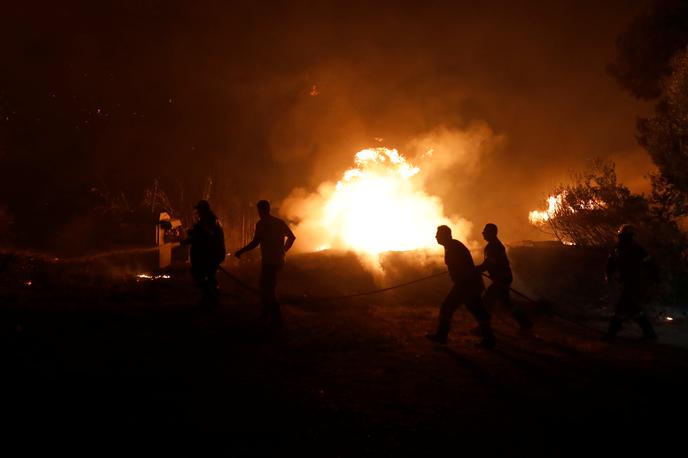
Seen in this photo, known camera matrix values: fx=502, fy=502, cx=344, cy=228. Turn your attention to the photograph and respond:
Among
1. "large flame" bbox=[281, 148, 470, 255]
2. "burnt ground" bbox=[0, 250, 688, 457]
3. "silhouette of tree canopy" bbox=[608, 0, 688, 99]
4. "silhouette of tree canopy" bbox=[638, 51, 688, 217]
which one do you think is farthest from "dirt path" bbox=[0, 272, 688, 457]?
"silhouette of tree canopy" bbox=[608, 0, 688, 99]

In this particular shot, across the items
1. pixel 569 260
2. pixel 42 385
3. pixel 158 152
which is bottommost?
pixel 42 385

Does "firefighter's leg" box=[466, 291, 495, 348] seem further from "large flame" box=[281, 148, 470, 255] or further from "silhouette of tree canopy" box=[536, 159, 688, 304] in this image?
"large flame" box=[281, 148, 470, 255]

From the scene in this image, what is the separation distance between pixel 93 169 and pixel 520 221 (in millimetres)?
26301

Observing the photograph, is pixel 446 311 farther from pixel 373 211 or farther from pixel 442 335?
pixel 373 211

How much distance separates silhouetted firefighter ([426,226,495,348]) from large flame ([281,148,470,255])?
34.1 feet

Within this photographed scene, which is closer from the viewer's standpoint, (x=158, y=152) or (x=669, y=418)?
(x=669, y=418)

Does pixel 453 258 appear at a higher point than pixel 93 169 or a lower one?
lower

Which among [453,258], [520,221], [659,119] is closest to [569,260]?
[659,119]

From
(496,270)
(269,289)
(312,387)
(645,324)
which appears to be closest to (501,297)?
(496,270)

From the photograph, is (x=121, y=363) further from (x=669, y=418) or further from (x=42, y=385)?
(x=669, y=418)

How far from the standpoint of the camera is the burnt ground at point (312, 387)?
380cm

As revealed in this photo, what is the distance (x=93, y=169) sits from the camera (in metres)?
26.0

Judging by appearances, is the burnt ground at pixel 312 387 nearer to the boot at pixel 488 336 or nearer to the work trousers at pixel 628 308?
the boot at pixel 488 336

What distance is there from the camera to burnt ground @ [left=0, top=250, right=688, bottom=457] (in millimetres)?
3797
